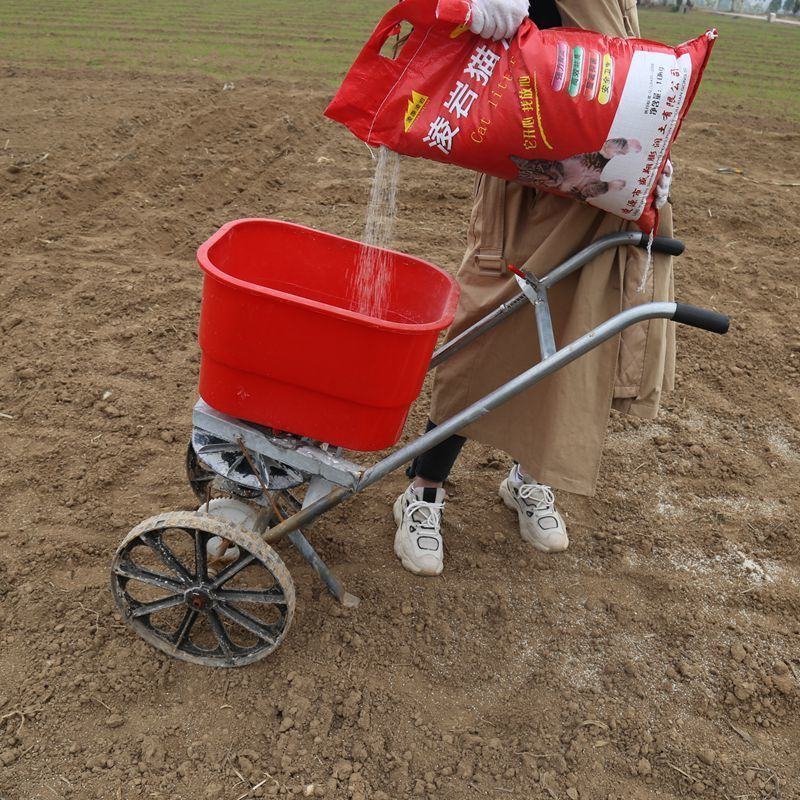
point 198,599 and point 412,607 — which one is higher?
point 198,599

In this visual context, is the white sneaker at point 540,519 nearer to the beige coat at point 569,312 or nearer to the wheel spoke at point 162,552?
the beige coat at point 569,312

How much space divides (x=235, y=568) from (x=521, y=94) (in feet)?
4.22

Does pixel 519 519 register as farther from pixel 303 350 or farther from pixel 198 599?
pixel 303 350

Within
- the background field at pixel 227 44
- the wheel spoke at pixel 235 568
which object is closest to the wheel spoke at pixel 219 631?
the wheel spoke at pixel 235 568

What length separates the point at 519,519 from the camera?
9.17ft

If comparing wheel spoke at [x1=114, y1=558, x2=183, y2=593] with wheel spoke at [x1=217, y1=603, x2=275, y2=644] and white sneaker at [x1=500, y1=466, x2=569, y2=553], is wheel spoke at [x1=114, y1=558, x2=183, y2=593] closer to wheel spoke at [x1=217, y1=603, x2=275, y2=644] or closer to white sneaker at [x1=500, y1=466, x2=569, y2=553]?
wheel spoke at [x1=217, y1=603, x2=275, y2=644]

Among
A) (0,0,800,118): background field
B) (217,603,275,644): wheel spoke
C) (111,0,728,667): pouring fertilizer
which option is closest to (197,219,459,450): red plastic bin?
(111,0,728,667): pouring fertilizer

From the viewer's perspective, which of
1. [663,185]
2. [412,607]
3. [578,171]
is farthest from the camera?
[412,607]

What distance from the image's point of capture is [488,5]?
5.16 feet

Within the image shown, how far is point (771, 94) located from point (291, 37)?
6.80 m

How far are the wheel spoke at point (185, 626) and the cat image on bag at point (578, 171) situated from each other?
4.48ft

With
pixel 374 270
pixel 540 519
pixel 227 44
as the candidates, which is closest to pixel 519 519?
pixel 540 519

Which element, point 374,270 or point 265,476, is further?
point 374,270

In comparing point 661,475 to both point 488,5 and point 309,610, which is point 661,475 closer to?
point 309,610
